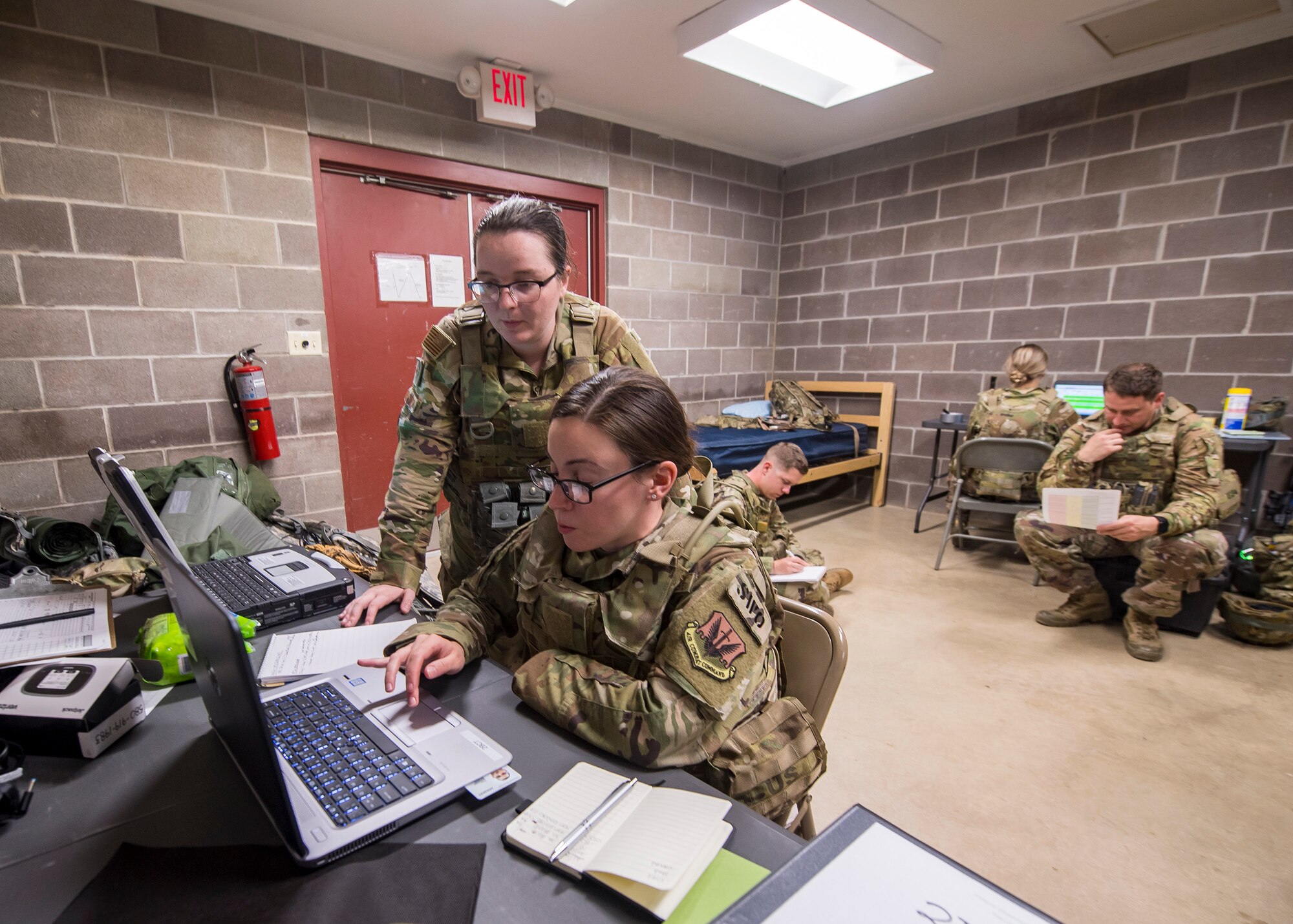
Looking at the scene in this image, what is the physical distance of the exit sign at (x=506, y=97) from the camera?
307 cm

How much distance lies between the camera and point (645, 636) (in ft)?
2.86

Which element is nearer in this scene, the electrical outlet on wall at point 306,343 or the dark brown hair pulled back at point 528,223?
the dark brown hair pulled back at point 528,223

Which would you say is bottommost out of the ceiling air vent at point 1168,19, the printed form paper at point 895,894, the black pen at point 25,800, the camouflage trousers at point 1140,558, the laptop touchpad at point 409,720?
the camouflage trousers at point 1140,558

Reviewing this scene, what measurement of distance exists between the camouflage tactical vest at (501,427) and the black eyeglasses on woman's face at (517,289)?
0.53 ft

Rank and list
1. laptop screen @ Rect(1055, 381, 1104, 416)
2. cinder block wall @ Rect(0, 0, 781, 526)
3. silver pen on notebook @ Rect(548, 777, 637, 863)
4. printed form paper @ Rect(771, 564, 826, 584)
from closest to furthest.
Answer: silver pen on notebook @ Rect(548, 777, 637, 863) → printed form paper @ Rect(771, 564, 826, 584) → cinder block wall @ Rect(0, 0, 781, 526) → laptop screen @ Rect(1055, 381, 1104, 416)

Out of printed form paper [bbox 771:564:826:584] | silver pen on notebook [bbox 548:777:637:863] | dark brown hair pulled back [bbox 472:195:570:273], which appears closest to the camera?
silver pen on notebook [bbox 548:777:637:863]

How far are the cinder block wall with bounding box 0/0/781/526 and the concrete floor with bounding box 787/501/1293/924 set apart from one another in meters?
2.74

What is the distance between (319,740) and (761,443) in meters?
3.33

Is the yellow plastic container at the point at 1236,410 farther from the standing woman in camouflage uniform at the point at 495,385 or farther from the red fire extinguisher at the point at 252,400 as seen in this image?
the red fire extinguisher at the point at 252,400

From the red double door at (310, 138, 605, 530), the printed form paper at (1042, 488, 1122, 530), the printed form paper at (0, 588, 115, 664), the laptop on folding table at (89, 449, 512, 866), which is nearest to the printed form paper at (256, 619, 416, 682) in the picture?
the laptop on folding table at (89, 449, 512, 866)

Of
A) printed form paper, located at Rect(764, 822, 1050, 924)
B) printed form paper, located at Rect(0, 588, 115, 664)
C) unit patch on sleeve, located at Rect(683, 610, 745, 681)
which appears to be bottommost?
printed form paper, located at Rect(0, 588, 115, 664)

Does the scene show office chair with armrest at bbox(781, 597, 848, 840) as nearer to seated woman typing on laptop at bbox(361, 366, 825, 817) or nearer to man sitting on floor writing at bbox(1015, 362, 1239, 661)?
seated woman typing on laptop at bbox(361, 366, 825, 817)

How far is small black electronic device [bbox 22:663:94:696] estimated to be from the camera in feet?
2.60

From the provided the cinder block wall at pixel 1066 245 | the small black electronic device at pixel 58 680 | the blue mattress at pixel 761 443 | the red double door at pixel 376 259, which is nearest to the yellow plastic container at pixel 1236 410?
the cinder block wall at pixel 1066 245
